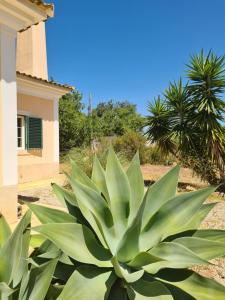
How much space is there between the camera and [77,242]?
1.34 m

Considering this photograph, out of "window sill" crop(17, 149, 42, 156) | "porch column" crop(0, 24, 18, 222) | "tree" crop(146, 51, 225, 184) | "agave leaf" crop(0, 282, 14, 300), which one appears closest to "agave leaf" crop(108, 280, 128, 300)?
"agave leaf" crop(0, 282, 14, 300)

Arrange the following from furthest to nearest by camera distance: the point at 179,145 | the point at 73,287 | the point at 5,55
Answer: the point at 179,145
the point at 5,55
the point at 73,287

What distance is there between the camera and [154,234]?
1.44m

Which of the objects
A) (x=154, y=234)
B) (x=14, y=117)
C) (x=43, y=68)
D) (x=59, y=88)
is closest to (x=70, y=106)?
(x=43, y=68)

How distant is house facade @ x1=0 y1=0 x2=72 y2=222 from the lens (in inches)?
175

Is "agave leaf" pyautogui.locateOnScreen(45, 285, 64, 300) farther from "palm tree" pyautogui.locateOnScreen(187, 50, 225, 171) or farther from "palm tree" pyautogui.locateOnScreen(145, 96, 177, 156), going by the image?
"palm tree" pyautogui.locateOnScreen(145, 96, 177, 156)

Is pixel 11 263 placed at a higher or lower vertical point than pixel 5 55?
lower

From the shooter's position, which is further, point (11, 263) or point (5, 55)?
point (5, 55)

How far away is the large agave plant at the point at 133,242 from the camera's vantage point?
4.09 ft

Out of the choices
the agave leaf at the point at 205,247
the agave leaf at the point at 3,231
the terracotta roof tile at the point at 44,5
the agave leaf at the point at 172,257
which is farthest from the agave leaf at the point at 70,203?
the terracotta roof tile at the point at 44,5

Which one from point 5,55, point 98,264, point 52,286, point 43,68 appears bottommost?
point 52,286

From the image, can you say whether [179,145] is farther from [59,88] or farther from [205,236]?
[205,236]

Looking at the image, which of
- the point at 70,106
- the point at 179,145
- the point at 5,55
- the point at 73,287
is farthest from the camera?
the point at 70,106

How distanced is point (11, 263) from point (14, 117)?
147 inches
